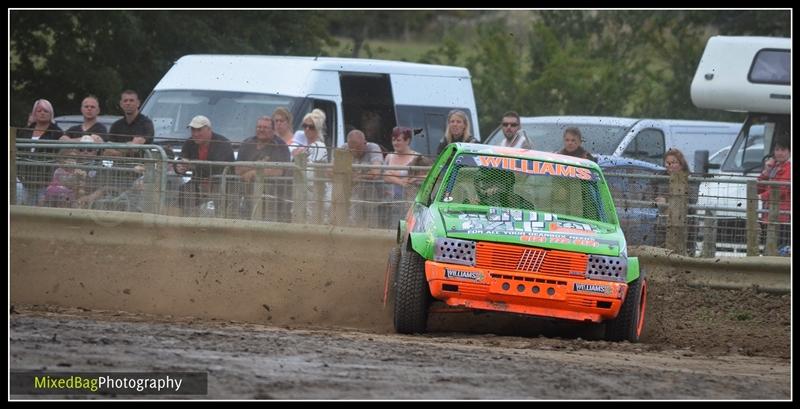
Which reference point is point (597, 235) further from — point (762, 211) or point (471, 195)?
point (762, 211)

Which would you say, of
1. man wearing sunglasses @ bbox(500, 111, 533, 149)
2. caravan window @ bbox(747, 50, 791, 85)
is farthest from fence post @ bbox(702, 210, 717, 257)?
caravan window @ bbox(747, 50, 791, 85)

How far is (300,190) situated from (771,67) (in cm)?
921

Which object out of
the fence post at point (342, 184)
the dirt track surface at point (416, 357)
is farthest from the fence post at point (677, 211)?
the fence post at point (342, 184)

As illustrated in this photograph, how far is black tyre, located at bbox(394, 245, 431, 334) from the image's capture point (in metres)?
9.82

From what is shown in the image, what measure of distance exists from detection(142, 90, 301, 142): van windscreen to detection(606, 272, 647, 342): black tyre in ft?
20.8

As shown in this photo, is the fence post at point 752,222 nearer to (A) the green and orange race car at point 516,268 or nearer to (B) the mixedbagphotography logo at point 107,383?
(A) the green and orange race car at point 516,268

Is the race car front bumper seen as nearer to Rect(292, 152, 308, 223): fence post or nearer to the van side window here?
Rect(292, 152, 308, 223): fence post

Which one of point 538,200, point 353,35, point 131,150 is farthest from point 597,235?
→ point 353,35

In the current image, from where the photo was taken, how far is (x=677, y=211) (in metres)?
13.4

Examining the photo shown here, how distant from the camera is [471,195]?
10688mm

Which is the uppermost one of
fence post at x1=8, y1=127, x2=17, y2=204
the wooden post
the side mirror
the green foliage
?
the green foliage

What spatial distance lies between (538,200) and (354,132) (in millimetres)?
4274

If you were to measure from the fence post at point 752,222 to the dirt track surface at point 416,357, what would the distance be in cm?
226

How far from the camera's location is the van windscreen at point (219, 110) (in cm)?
1551
